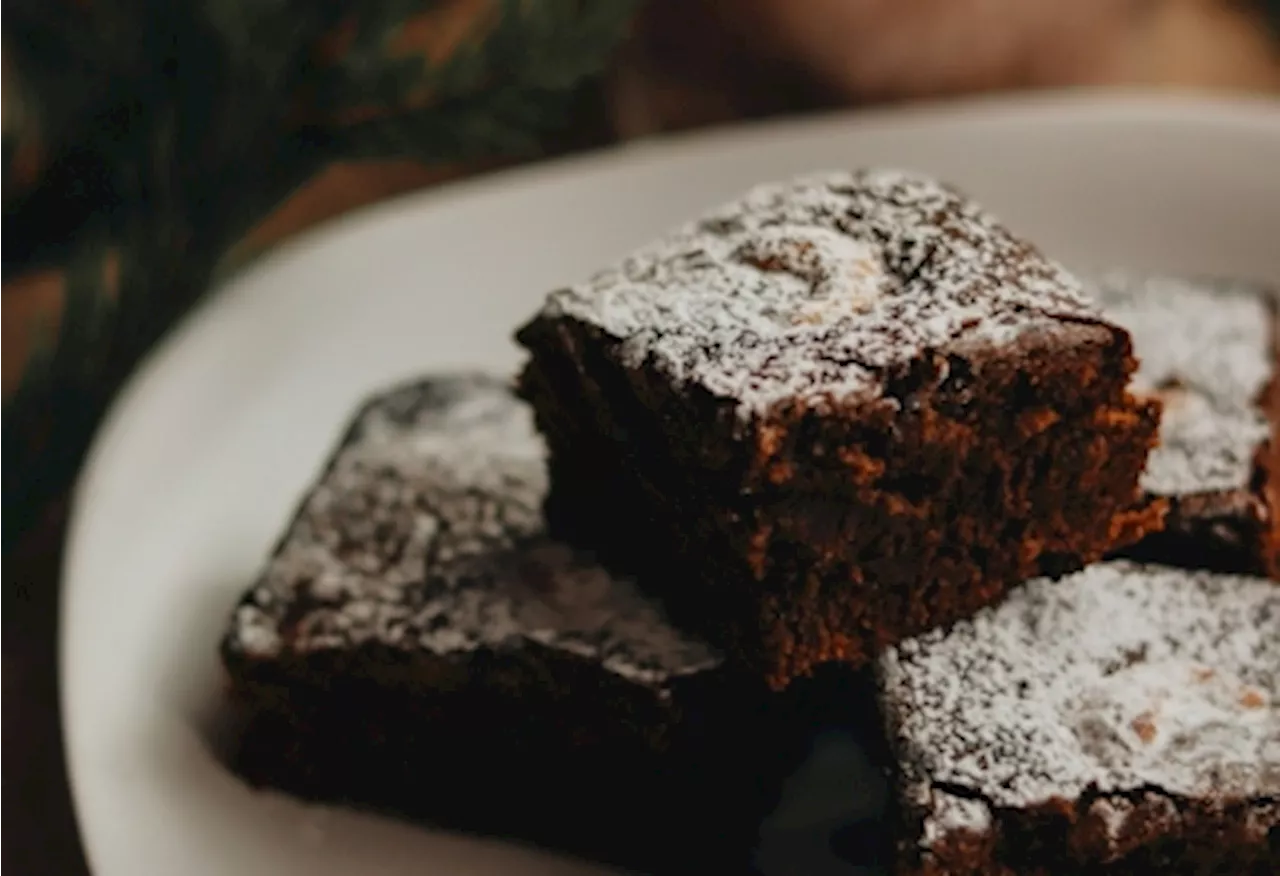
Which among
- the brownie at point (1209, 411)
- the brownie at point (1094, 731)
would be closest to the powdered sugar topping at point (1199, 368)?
the brownie at point (1209, 411)

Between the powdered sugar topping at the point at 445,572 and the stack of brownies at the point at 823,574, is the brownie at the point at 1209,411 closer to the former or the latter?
the stack of brownies at the point at 823,574

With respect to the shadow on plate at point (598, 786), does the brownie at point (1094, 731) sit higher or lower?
higher

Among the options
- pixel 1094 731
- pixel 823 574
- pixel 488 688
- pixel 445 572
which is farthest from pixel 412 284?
pixel 1094 731

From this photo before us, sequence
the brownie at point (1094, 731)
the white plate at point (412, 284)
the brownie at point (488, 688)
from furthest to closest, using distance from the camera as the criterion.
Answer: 1. the white plate at point (412, 284)
2. the brownie at point (488, 688)
3. the brownie at point (1094, 731)

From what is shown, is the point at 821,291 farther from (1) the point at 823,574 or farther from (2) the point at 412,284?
(2) the point at 412,284

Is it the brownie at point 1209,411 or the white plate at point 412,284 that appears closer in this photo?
the brownie at point 1209,411

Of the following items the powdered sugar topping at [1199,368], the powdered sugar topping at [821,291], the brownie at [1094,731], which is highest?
the powdered sugar topping at [1199,368]

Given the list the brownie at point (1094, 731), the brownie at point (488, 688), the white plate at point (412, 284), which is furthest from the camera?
the white plate at point (412, 284)

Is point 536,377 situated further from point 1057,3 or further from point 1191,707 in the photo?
point 1057,3
